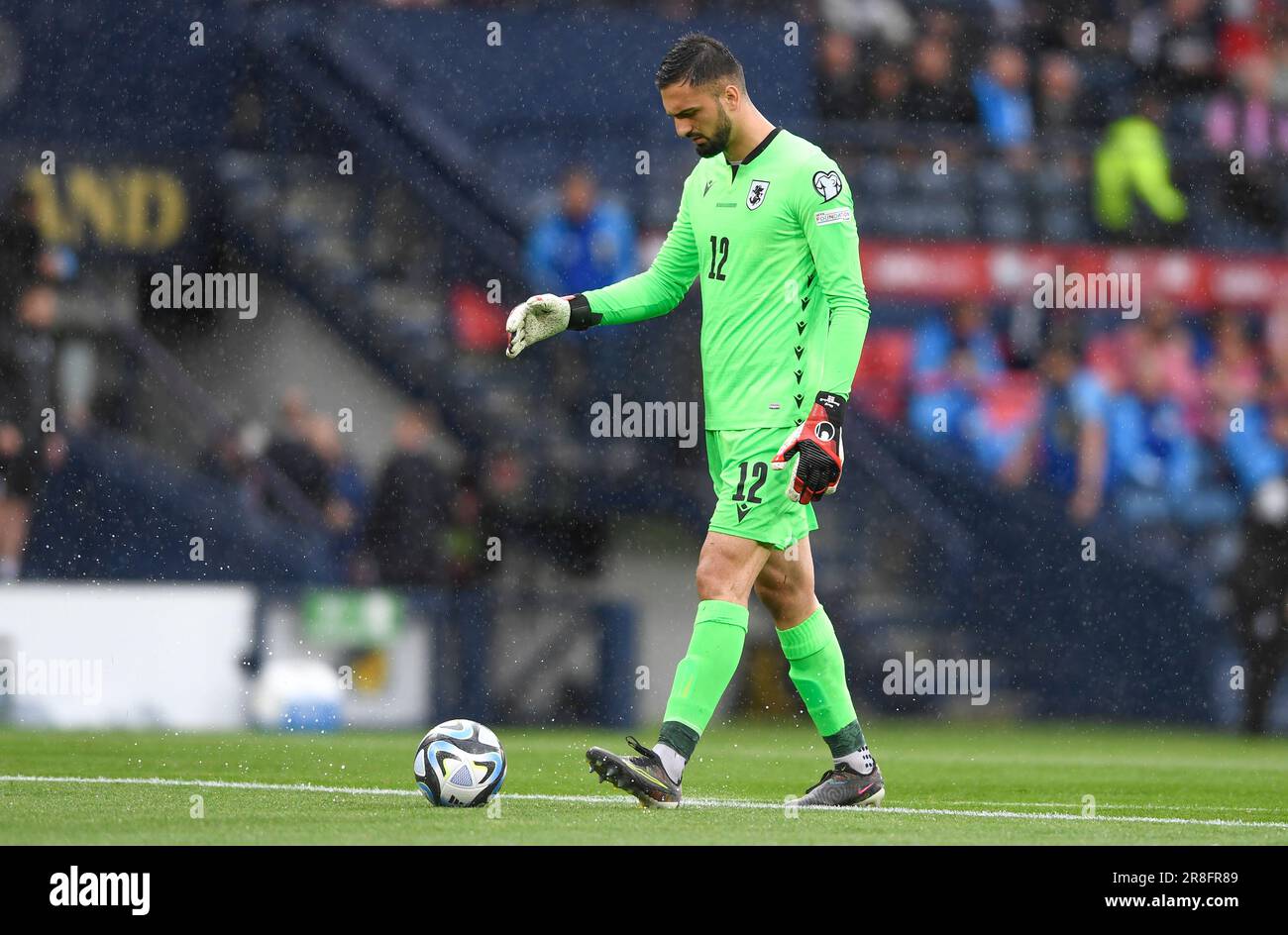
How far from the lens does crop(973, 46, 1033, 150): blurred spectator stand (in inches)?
689

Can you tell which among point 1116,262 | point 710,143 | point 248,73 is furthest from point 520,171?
point 710,143

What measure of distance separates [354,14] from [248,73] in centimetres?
105

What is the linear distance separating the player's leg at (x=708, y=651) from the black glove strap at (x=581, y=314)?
0.93 metres

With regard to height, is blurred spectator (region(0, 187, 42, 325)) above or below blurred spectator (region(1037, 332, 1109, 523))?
above

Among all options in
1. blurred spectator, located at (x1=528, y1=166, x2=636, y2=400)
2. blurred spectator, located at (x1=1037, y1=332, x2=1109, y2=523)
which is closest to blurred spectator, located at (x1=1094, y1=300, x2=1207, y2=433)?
blurred spectator, located at (x1=1037, y1=332, x2=1109, y2=523)

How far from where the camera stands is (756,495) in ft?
22.9

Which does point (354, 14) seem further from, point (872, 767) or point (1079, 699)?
point (872, 767)

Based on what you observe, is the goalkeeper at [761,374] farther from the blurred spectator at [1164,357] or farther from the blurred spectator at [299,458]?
the blurred spectator at [1164,357]

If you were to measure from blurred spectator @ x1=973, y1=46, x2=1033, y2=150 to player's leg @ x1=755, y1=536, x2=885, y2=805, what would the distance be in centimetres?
1073

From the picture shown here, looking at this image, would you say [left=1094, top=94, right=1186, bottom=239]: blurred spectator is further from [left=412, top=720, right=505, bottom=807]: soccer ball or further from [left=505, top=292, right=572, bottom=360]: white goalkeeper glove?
[left=412, top=720, right=505, bottom=807]: soccer ball

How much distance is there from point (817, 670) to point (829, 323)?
1092 mm
